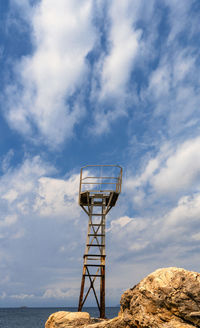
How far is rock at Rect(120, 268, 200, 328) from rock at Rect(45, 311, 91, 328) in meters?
4.55

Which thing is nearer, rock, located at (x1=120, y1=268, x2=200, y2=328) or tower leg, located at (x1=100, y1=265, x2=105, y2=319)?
rock, located at (x1=120, y1=268, x2=200, y2=328)

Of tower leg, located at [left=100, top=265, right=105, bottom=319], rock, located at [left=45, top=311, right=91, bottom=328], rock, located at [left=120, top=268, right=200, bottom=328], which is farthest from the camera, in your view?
tower leg, located at [left=100, top=265, right=105, bottom=319]

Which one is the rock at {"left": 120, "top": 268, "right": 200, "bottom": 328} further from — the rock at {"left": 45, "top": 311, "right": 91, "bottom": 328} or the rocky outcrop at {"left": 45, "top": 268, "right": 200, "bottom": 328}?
the rock at {"left": 45, "top": 311, "right": 91, "bottom": 328}

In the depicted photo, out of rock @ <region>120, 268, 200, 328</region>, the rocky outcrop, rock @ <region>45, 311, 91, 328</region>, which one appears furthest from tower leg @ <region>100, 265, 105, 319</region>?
rock @ <region>120, 268, 200, 328</region>

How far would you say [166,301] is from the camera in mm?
10992

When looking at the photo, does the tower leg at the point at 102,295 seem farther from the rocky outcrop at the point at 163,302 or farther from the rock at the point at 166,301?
the rock at the point at 166,301

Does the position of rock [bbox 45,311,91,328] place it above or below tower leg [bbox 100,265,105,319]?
below

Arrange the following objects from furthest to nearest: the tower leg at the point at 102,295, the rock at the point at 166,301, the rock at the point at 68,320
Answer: the tower leg at the point at 102,295, the rock at the point at 68,320, the rock at the point at 166,301

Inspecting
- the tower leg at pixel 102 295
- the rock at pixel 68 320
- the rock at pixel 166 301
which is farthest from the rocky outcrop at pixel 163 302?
the tower leg at pixel 102 295

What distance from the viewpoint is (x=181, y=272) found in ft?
38.4

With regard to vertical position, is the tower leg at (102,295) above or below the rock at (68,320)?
above

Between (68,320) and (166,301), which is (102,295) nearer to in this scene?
(68,320)

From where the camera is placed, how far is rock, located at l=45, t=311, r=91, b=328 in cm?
1570

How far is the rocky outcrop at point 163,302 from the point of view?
34.8 feet
